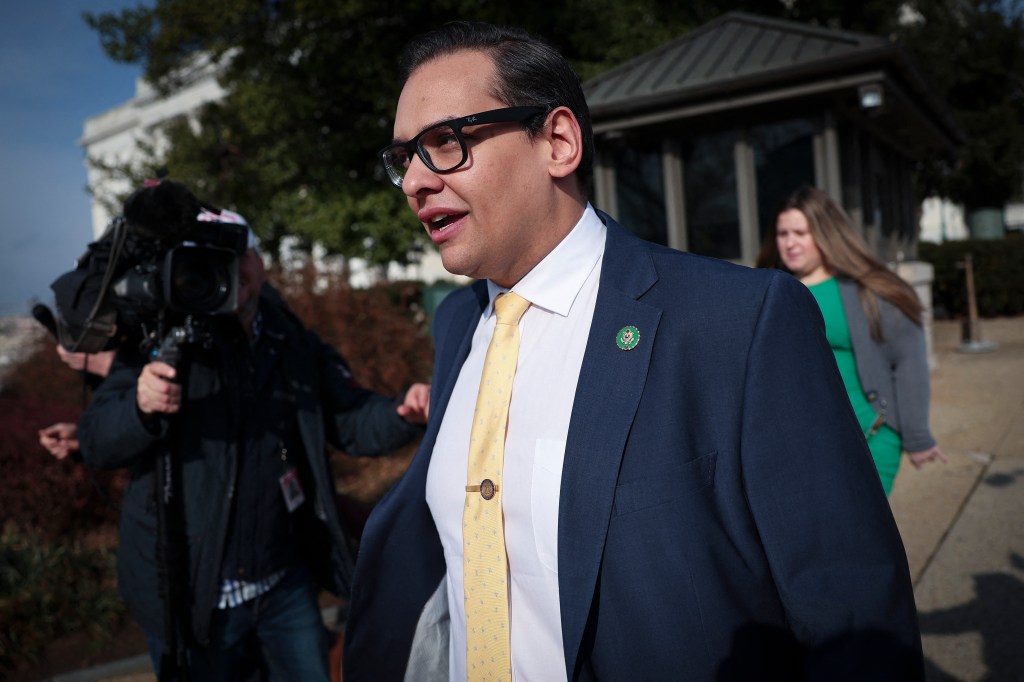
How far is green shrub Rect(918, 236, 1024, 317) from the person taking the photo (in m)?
15.6

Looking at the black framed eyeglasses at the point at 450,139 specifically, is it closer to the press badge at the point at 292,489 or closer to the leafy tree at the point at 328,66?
the press badge at the point at 292,489

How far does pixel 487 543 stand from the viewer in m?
1.57

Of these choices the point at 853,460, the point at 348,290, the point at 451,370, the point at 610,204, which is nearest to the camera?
the point at 853,460

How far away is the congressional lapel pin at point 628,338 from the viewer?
1488 millimetres

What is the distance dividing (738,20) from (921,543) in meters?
7.37

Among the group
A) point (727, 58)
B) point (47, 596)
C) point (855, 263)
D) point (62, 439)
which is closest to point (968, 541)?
point (855, 263)

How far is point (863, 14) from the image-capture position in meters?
17.8

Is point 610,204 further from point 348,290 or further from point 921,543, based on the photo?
point 921,543

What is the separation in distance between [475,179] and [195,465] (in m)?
1.54

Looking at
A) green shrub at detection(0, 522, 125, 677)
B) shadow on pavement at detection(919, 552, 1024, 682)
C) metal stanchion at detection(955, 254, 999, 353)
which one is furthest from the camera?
metal stanchion at detection(955, 254, 999, 353)

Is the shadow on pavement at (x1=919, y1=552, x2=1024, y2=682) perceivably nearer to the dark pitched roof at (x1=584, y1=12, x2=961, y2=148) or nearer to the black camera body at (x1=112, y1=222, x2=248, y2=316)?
the black camera body at (x1=112, y1=222, x2=248, y2=316)

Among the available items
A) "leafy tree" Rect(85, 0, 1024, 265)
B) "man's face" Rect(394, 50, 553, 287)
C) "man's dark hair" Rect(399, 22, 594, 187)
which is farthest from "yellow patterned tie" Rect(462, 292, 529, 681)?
"leafy tree" Rect(85, 0, 1024, 265)

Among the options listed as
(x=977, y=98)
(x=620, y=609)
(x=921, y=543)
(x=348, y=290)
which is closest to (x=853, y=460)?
(x=620, y=609)

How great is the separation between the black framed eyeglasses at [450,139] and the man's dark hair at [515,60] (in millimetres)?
36
